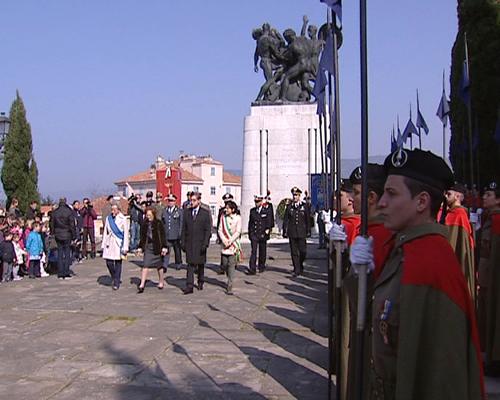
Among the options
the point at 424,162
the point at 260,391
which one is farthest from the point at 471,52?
the point at 424,162

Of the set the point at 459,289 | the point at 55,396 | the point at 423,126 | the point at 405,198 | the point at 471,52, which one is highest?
the point at 471,52

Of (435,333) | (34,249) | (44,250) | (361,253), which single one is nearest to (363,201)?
A: (361,253)

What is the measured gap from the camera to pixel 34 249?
1334 centimetres

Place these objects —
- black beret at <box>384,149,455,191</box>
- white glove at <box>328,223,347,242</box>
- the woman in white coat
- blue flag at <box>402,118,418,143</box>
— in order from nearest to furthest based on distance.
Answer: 1. black beret at <box>384,149,455,191</box>
2. white glove at <box>328,223,347,242</box>
3. the woman in white coat
4. blue flag at <box>402,118,418,143</box>

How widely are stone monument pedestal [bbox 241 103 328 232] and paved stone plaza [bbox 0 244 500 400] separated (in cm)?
1514

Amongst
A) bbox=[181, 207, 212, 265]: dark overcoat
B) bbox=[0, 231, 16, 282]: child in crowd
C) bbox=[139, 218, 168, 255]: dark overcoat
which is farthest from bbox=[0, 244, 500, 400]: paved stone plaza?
bbox=[0, 231, 16, 282]: child in crowd

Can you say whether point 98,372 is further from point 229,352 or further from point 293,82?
point 293,82

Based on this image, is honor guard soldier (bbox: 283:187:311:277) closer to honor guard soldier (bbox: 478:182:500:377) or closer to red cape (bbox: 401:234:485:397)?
honor guard soldier (bbox: 478:182:500:377)

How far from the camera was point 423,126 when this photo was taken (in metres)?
17.0

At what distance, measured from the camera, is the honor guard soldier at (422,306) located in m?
2.11

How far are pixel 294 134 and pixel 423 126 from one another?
1052 centimetres

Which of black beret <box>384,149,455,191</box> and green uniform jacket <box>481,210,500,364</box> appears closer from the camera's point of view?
black beret <box>384,149,455,191</box>

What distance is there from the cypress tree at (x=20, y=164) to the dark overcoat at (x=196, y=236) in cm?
2262

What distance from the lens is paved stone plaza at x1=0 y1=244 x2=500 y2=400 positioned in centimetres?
538
